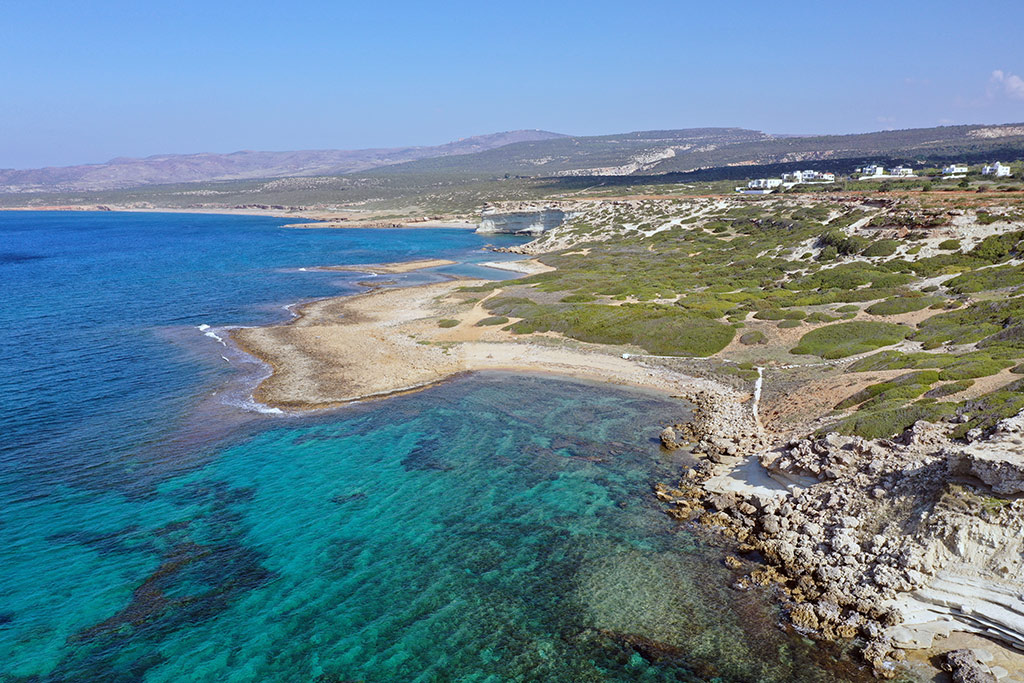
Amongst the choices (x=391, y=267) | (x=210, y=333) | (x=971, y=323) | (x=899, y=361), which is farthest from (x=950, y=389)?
(x=391, y=267)

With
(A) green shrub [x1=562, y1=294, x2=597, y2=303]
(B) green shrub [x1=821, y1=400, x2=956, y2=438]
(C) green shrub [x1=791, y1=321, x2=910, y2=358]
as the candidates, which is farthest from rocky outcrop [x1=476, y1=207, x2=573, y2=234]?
(B) green shrub [x1=821, y1=400, x2=956, y2=438]

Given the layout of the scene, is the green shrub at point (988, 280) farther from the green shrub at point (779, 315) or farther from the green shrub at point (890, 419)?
the green shrub at point (890, 419)

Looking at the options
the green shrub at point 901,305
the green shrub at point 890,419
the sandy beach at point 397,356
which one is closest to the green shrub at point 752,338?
the sandy beach at point 397,356

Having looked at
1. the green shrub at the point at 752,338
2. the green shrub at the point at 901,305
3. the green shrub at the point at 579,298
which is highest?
the green shrub at the point at 901,305

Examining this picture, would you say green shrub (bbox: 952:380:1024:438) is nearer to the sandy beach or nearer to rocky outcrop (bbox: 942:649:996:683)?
rocky outcrop (bbox: 942:649:996:683)

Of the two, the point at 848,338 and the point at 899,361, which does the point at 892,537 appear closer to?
the point at 899,361

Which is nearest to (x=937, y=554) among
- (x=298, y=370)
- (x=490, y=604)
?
(x=490, y=604)

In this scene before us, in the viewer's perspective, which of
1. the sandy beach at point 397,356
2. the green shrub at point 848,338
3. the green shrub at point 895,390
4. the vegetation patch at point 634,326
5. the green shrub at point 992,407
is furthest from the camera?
the vegetation patch at point 634,326
